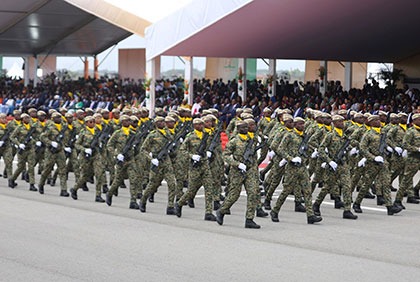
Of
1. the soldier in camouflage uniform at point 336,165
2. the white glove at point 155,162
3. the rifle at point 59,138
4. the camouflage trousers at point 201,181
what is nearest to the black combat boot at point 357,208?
the soldier in camouflage uniform at point 336,165

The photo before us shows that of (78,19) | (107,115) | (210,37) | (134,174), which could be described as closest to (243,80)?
(210,37)

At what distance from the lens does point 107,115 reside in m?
19.2

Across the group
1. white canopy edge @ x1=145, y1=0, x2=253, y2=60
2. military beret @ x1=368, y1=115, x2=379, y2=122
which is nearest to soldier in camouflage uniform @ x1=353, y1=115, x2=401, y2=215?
military beret @ x1=368, y1=115, x2=379, y2=122

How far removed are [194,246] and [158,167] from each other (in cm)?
346

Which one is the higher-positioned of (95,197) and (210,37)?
(210,37)

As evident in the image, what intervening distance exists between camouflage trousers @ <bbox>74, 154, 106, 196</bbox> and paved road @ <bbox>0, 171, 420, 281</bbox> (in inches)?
29.1

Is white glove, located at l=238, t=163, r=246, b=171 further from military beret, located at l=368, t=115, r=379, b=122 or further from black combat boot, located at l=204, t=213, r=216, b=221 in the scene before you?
military beret, located at l=368, t=115, r=379, b=122

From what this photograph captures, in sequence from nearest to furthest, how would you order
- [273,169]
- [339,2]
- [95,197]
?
[273,169], [95,197], [339,2]

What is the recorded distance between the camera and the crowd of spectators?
28.9 meters

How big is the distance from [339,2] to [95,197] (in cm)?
1169

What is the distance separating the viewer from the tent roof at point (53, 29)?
3909 cm

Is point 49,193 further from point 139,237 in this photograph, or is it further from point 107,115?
point 139,237

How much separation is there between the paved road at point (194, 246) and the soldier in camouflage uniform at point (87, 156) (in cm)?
99

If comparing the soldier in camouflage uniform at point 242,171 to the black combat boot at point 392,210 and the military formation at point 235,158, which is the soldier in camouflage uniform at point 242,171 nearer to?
the military formation at point 235,158
